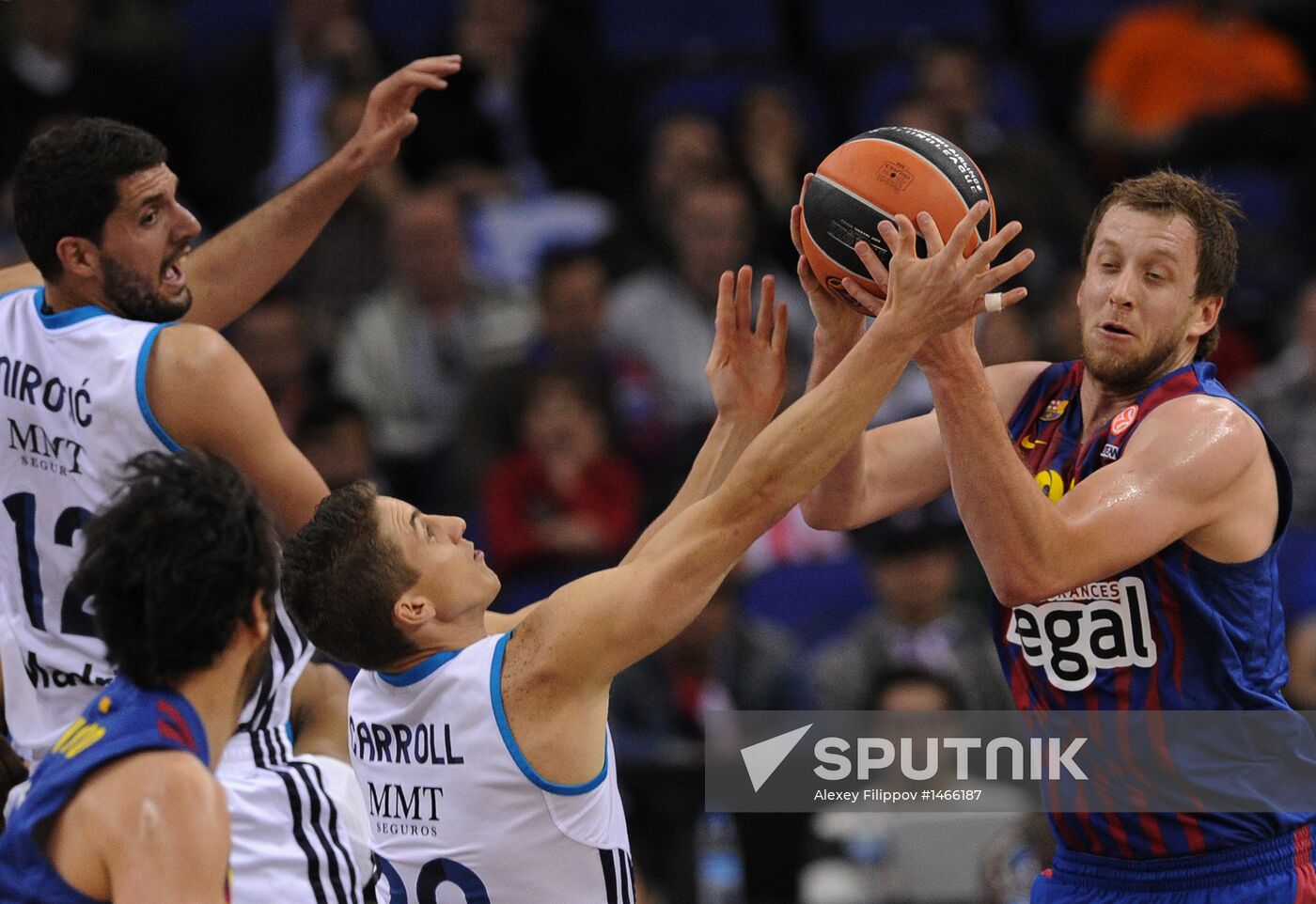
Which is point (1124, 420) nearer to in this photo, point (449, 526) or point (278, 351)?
point (449, 526)

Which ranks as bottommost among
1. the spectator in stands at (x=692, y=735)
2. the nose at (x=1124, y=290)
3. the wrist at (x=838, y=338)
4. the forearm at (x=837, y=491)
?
the spectator in stands at (x=692, y=735)

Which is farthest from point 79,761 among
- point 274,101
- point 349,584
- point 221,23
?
point 221,23

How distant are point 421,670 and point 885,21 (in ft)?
28.4

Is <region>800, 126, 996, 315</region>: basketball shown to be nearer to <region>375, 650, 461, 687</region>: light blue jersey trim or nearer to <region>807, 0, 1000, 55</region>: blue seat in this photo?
<region>375, 650, 461, 687</region>: light blue jersey trim

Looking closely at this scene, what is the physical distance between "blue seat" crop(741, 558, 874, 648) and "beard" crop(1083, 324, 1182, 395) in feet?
14.6

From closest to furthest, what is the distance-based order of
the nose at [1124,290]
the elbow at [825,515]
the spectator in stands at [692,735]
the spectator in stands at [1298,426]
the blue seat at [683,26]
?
1. the nose at [1124,290]
2. the elbow at [825,515]
3. the spectator in stands at [692,735]
4. the spectator in stands at [1298,426]
5. the blue seat at [683,26]

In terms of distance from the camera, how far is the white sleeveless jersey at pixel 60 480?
441 cm

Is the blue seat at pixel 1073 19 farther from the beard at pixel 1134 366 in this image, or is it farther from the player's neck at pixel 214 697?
the player's neck at pixel 214 697

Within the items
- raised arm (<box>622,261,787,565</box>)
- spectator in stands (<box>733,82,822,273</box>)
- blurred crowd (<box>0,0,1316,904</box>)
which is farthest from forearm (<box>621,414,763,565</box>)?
spectator in stands (<box>733,82,822,273</box>)

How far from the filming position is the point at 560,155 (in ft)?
36.2

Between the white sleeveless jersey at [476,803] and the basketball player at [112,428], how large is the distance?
1.46 ft

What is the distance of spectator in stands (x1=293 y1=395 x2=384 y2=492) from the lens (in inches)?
328

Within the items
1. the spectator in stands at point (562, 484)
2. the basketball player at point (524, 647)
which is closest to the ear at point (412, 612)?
the basketball player at point (524, 647)

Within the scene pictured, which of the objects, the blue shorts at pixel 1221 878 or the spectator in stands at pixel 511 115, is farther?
the spectator in stands at pixel 511 115
